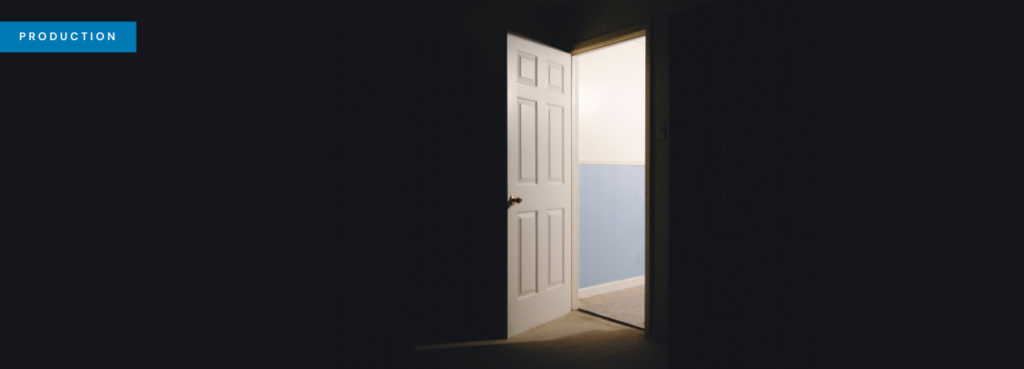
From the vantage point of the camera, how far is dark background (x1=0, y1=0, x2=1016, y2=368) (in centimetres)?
126

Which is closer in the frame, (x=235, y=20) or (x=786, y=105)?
(x=786, y=105)

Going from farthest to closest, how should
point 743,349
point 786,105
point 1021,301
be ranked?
1. point 743,349
2. point 786,105
3. point 1021,301

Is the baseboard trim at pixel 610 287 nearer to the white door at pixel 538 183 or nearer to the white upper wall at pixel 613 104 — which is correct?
the white door at pixel 538 183

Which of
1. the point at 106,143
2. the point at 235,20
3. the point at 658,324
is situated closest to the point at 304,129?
the point at 235,20

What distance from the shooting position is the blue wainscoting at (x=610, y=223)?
3621mm

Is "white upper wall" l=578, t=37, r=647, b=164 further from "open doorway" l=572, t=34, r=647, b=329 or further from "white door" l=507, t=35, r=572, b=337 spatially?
"white door" l=507, t=35, r=572, b=337

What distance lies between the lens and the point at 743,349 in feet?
5.53

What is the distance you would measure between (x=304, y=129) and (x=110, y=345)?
1.09 m

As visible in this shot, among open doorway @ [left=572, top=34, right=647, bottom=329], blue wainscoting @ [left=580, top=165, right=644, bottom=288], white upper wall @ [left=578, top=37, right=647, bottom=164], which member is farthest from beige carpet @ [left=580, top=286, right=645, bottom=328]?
white upper wall @ [left=578, top=37, right=647, bottom=164]

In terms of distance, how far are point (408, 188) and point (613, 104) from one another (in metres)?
2.03

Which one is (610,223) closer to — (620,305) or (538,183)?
(620,305)

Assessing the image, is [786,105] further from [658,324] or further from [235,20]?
[235,20]

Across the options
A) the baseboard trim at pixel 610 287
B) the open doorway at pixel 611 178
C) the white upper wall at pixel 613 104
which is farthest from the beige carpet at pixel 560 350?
the white upper wall at pixel 613 104

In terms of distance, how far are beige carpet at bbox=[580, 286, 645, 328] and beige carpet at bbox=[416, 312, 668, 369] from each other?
208 millimetres
